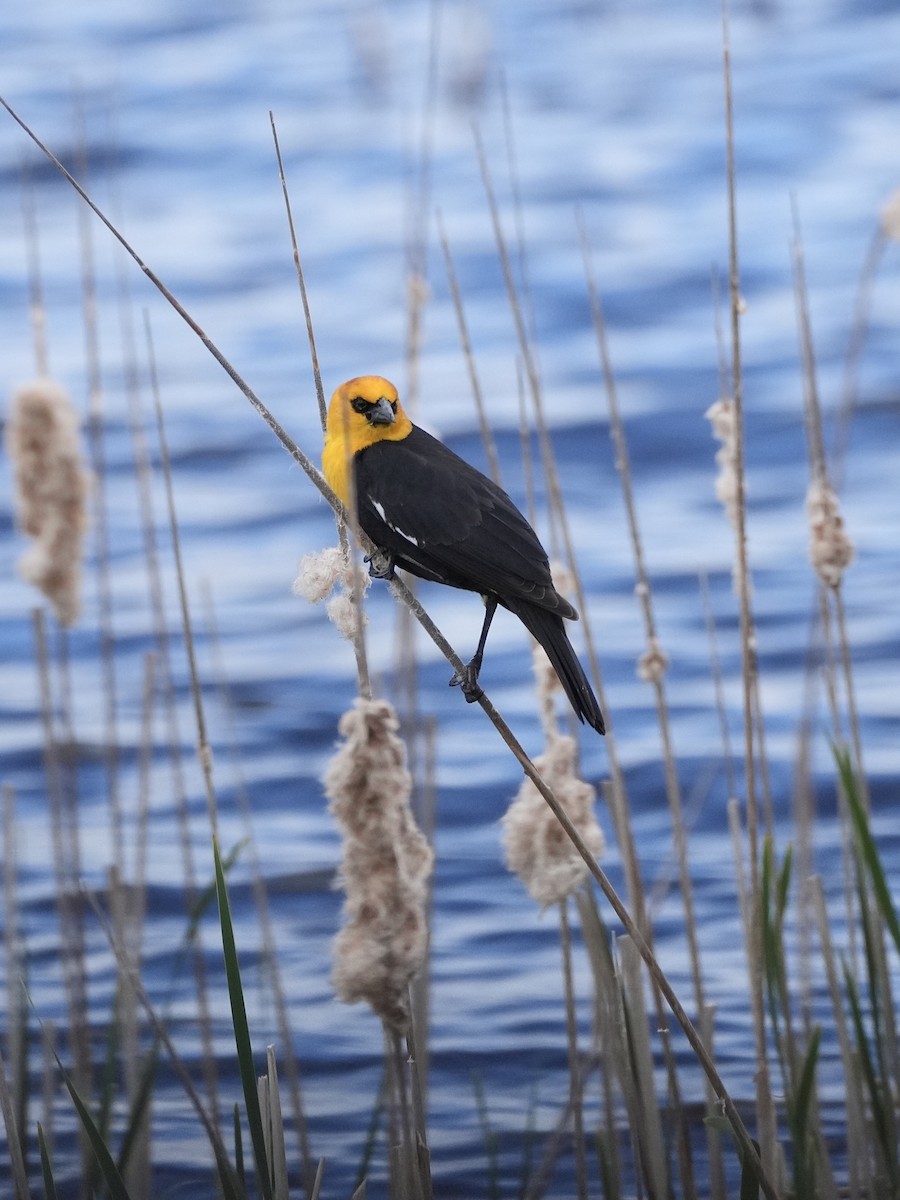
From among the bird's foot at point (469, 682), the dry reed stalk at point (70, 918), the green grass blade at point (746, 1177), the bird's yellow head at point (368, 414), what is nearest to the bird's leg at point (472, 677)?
the bird's foot at point (469, 682)

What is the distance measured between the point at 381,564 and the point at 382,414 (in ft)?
0.91

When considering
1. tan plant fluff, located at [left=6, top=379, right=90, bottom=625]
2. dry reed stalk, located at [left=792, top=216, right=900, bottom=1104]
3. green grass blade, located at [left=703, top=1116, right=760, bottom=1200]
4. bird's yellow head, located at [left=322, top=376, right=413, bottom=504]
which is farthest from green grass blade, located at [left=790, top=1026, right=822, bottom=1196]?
tan plant fluff, located at [left=6, top=379, right=90, bottom=625]

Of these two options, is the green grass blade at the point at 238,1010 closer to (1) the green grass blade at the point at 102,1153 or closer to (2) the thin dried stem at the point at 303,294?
(1) the green grass blade at the point at 102,1153

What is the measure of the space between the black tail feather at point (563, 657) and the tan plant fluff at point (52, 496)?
0.71 metres

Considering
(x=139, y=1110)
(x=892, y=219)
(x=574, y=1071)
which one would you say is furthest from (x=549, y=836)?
(x=892, y=219)

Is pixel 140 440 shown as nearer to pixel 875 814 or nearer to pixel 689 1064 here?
pixel 689 1064

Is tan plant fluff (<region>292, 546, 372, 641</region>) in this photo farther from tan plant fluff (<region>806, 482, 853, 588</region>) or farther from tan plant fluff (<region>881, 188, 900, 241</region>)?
tan plant fluff (<region>881, 188, 900, 241</region>)

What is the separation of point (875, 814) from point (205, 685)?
102 inches

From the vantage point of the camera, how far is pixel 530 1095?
3410 mm

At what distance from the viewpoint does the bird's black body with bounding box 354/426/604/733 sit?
2395mm

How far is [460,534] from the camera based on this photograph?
254 cm

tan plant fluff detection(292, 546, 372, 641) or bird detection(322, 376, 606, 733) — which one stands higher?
bird detection(322, 376, 606, 733)

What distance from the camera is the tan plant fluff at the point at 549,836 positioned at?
237cm

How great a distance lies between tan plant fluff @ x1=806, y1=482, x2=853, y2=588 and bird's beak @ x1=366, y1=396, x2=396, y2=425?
0.75 m
